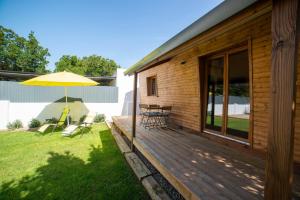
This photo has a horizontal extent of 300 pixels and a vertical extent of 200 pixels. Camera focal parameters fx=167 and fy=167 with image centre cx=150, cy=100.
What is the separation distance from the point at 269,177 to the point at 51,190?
10.8 feet

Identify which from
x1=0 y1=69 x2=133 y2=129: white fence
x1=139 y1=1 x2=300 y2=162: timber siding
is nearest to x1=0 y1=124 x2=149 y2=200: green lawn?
x1=139 y1=1 x2=300 y2=162: timber siding

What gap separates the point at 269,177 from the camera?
1.20 m

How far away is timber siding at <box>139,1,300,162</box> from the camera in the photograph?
195 centimetres

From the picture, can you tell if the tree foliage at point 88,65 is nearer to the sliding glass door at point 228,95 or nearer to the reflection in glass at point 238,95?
the sliding glass door at point 228,95

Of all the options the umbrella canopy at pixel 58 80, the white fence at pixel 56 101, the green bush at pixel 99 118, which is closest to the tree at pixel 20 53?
the white fence at pixel 56 101

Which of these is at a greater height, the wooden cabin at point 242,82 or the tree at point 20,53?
the tree at point 20,53

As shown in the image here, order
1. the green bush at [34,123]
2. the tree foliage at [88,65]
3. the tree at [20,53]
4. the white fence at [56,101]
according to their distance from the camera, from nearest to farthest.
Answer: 1. the white fence at [56,101]
2. the green bush at [34,123]
3. the tree at [20,53]
4. the tree foliage at [88,65]

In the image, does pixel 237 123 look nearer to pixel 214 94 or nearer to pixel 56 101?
pixel 214 94

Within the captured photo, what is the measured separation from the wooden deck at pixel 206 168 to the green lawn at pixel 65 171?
71 cm

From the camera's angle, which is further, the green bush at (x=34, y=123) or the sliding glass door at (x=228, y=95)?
the green bush at (x=34, y=123)

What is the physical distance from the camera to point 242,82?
3.52 m

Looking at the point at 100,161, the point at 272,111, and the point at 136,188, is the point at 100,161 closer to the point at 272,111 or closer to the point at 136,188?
the point at 136,188

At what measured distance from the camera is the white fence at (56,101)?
25.7 feet

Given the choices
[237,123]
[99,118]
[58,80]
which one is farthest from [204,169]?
[99,118]
